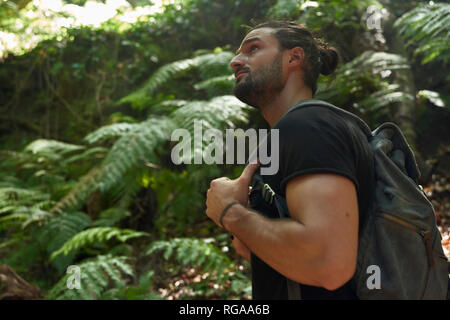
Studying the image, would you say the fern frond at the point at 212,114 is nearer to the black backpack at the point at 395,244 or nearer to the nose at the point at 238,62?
the nose at the point at 238,62

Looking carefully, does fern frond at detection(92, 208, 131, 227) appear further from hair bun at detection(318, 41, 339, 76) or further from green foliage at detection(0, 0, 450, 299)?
hair bun at detection(318, 41, 339, 76)

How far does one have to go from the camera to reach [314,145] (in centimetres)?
110

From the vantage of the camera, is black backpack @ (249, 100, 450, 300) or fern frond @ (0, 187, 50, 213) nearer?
black backpack @ (249, 100, 450, 300)

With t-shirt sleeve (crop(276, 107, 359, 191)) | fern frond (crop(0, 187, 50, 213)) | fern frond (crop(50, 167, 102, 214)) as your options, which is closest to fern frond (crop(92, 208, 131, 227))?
fern frond (crop(50, 167, 102, 214))

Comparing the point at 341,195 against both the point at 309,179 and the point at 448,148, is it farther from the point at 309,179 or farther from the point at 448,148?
the point at 448,148

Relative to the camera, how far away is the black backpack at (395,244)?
1130 millimetres

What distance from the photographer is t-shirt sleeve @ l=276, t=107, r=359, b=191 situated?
3.53 feet

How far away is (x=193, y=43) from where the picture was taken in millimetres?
6316

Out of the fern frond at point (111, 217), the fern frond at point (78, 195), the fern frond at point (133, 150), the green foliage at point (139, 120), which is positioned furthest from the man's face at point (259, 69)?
the fern frond at point (111, 217)

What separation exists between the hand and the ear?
558 millimetres

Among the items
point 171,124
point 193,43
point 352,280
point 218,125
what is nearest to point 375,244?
point 352,280

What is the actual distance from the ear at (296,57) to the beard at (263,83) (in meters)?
0.06

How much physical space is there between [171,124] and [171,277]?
169cm

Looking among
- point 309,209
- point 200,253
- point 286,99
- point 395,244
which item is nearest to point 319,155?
point 309,209
